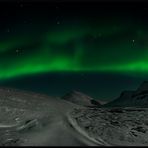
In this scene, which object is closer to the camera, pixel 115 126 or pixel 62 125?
pixel 62 125

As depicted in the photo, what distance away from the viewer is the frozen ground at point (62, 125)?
8617 mm

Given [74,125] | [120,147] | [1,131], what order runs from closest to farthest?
[120,147] → [1,131] → [74,125]

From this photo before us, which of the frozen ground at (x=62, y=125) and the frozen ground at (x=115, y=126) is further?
the frozen ground at (x=115, y=126)

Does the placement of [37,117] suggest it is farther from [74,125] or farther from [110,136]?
[110,136]

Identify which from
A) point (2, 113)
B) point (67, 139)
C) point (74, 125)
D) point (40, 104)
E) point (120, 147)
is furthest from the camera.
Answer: point (40, 104)

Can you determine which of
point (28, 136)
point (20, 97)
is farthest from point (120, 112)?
point (28, 136)

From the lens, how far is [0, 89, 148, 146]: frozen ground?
339 inches

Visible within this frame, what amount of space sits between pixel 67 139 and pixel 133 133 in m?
2.21

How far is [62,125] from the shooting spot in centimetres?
980

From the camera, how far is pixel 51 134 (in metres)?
8.96

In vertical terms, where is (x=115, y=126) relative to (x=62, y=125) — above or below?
below

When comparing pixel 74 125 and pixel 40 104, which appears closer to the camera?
pixel 74 125

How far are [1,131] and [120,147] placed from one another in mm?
3495

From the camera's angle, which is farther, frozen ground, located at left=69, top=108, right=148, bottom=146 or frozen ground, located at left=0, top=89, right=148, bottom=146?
frozen ground, located at left=69, top=108, right=148, bottom=146
